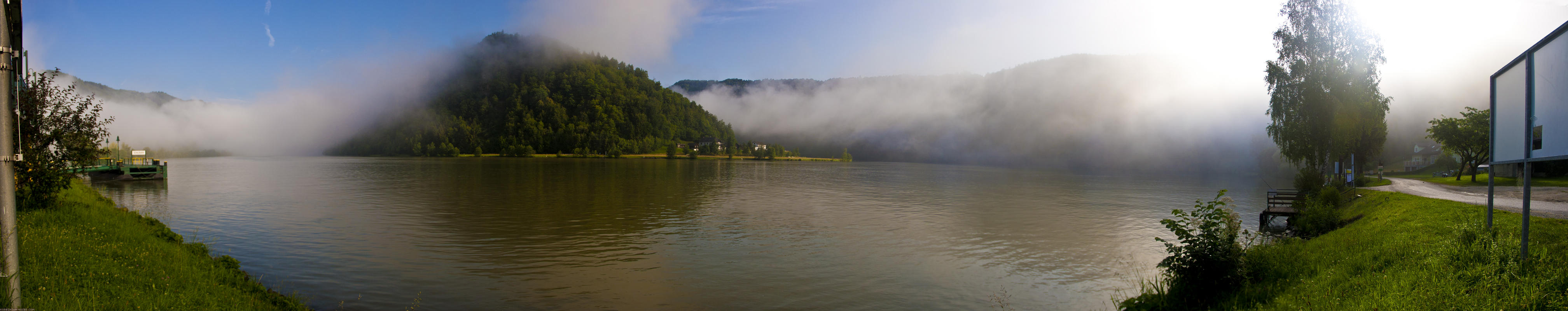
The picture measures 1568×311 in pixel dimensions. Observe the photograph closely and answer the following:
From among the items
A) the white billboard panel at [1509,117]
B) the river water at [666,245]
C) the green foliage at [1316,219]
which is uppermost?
the white billboard panel at [1509,117]

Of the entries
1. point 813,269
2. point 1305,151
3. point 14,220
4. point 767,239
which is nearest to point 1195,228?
point 813,269

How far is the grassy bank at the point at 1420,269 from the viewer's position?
21.0 ft

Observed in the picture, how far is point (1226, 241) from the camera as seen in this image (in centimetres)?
995

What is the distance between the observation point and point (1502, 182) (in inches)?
1128

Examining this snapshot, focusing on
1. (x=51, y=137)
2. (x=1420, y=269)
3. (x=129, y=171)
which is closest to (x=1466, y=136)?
(x=1420, y=269)

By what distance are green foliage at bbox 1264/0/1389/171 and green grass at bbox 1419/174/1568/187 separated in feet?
13.3

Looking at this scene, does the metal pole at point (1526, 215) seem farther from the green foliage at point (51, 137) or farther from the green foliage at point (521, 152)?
the green foliage at point (521, 152)

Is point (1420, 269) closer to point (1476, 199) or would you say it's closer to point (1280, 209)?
point (1476, 199)

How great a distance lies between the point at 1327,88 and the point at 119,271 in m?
41.0

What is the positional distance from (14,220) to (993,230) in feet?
76.4

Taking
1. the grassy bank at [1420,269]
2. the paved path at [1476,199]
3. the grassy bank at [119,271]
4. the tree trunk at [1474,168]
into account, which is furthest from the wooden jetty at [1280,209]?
the grassy bank at [119,271]

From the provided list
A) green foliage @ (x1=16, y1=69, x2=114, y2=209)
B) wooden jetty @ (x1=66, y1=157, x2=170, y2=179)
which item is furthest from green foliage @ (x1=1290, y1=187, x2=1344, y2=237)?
wooden jetty @ (x1=66, y1=157, x2=170, y2=179)

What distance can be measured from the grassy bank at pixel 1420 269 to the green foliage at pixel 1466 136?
30807 millimetres

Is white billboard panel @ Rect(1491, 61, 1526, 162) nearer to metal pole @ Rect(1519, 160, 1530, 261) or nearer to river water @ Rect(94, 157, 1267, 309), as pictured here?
metal pole @ Rect(1519, 160, 1530, 261)
